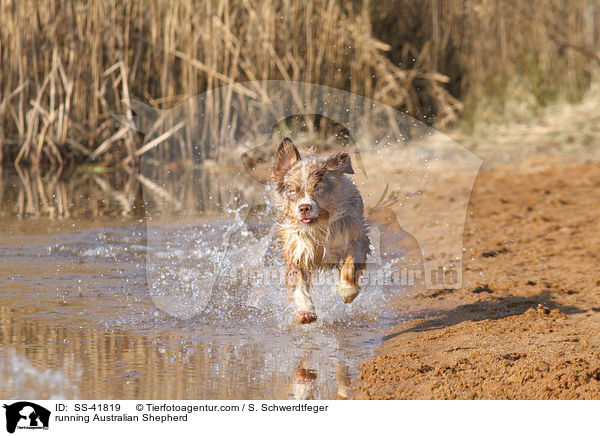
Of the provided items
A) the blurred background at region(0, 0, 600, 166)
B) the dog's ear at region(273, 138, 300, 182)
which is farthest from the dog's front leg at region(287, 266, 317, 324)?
the blurred background at region(0, 0, 600, 166)

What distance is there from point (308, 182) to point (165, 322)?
1312mm

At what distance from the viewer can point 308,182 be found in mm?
5504

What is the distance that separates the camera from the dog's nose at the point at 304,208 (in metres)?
5.40

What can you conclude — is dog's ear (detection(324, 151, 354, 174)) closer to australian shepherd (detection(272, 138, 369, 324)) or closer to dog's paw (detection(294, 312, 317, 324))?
australian shepherd (detection(272, 138, 369, 324))

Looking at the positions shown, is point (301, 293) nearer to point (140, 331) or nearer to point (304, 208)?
point (304, 208)

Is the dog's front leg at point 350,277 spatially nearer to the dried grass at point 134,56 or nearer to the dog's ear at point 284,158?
the dog's ear at point 284,158

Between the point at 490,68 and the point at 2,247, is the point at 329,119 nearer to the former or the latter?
the point at 490,68

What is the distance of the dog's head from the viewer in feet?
18.0

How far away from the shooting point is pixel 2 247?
773 cm

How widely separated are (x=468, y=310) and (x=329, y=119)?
8075mm

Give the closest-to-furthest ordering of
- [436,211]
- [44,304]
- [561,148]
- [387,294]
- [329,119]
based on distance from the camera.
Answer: [44,304], [387,294], [436,211], [561,148], [329,119]

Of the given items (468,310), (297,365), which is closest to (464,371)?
(297,365)
